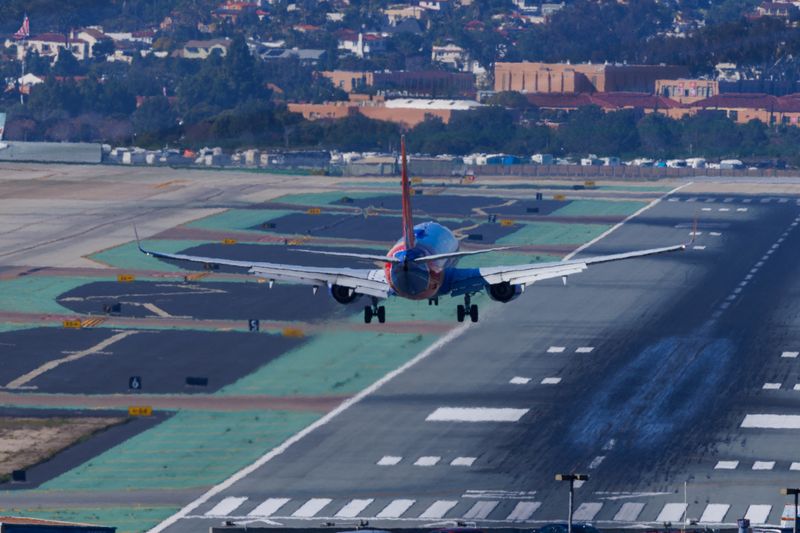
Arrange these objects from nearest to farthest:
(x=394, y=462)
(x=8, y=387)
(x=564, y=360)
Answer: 1. (x=394, y=462)
2. (x=8, y=387)
3. (x=564, y=360)

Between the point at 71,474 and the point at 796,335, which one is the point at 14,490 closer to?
the point at 71,474

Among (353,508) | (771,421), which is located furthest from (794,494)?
(771,421)

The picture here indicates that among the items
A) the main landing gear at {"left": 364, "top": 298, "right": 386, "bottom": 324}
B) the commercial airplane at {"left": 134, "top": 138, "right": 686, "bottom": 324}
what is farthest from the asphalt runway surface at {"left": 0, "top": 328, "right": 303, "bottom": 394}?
the commercial airplane at {"left": 134, "top": 138, "right": 686, "bottom": 324}

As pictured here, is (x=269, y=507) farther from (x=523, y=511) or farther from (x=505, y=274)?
(x=505, y=274)

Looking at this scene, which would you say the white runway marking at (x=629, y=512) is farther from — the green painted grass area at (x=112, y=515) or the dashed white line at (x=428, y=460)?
the green painted grass area at (x=112, y=515)

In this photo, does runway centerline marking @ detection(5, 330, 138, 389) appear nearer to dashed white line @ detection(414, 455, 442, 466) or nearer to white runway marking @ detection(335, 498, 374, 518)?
dashed white line @ detection(414, 455, 442, 466)

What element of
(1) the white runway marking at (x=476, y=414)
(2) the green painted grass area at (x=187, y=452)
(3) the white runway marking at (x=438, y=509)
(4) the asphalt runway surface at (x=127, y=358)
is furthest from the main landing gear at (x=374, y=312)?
(4) the asphalt runway surface at (x=127, y=358)

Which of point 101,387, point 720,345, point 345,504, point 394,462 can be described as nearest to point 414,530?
point 345,504
